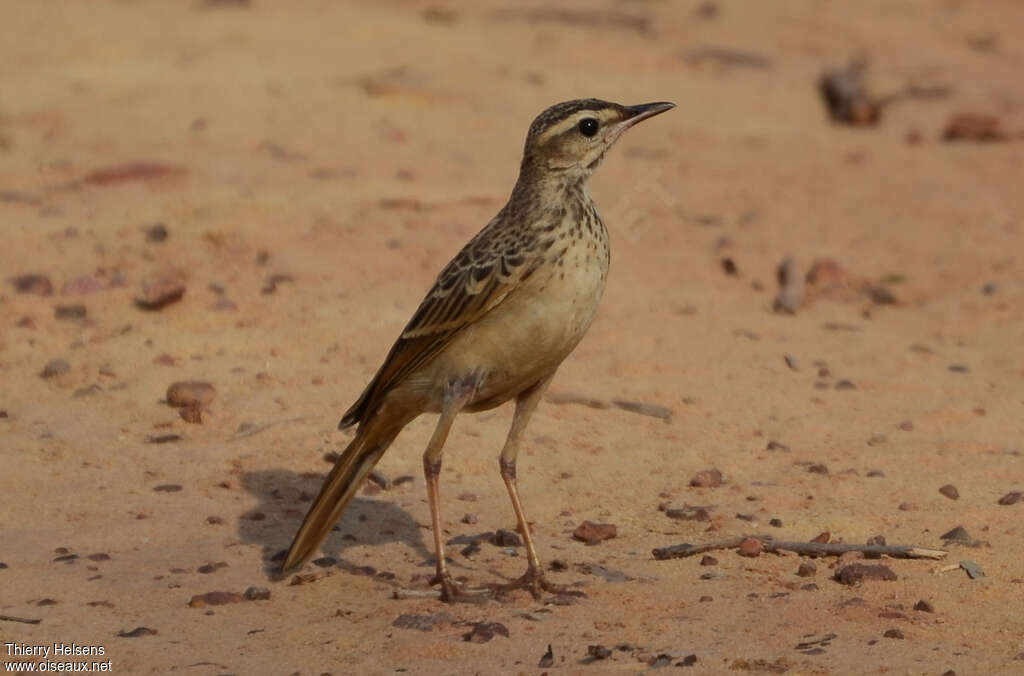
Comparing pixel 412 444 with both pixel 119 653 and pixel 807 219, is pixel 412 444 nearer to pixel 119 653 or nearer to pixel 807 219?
pixel 119 653

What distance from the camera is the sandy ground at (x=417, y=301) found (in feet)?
21.0

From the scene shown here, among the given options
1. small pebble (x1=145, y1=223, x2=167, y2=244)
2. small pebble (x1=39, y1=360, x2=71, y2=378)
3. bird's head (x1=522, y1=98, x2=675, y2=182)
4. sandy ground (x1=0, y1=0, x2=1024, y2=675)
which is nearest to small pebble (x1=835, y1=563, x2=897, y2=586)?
sandy ground (x1=0, y1=0, x2=1024, y2=675)

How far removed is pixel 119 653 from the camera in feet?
19.6

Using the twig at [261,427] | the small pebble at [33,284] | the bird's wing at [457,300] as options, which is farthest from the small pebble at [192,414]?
the small pebble at [33,284]

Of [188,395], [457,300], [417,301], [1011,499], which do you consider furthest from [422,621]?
[417,301]

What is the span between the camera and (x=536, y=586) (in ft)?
21.8

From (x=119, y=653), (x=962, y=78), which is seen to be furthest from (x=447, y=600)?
(x=962, y=78)

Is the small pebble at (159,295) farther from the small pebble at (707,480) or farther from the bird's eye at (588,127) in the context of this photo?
the bird's eye at (588,127)

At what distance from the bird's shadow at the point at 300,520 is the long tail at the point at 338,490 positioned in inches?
6.6

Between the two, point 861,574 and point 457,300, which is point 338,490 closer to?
point 457,300

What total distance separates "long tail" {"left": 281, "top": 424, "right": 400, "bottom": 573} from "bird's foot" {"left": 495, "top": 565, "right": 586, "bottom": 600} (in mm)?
782

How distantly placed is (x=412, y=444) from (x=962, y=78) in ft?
33.1

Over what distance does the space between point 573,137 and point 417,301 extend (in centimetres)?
321

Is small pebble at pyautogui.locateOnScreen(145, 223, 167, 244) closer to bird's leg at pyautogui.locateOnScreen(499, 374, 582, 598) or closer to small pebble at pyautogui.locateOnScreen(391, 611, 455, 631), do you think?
bird's leg at pyautogui.locateOnScreen(499, 374, 582, 598)
